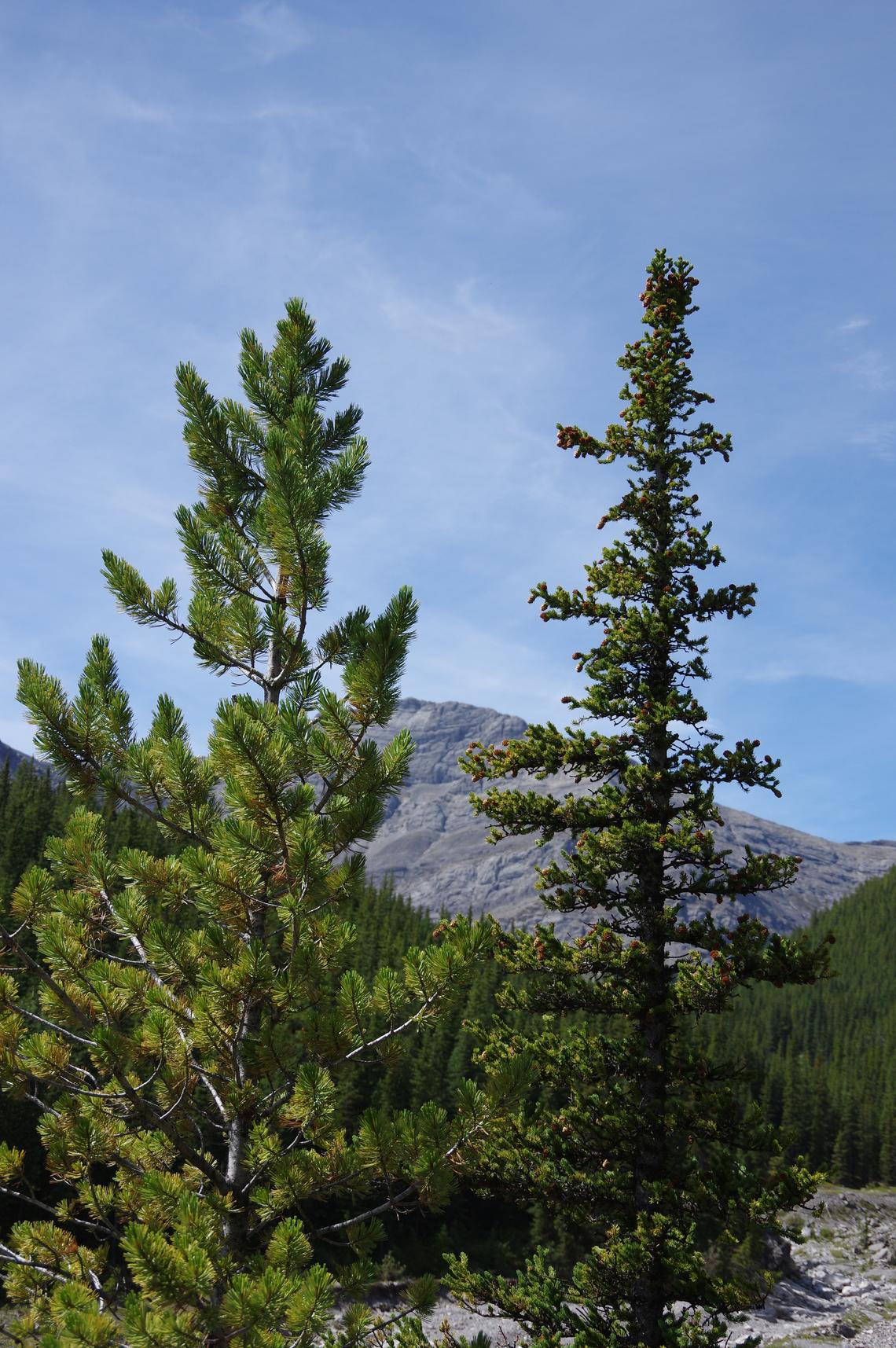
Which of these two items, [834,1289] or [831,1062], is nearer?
[834,1289]

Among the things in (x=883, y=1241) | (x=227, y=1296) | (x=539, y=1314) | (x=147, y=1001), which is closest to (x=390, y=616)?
Answer: (x=147, y=1001)

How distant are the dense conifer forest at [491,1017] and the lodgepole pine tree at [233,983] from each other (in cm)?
85

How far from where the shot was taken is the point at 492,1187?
10.8 meters

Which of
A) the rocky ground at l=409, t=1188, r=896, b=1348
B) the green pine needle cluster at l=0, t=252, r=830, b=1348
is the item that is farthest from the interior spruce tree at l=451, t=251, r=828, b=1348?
the rocky ground at l=409, t=1188, r=896, b=1348

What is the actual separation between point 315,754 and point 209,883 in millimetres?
1331

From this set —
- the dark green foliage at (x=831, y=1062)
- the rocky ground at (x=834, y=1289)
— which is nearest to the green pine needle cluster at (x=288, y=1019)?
the rocky ground at (x=834, y=1289)

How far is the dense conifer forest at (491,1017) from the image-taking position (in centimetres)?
5778

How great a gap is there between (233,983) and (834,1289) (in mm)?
81076

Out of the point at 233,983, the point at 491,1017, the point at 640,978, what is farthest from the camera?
the point at 491,1017

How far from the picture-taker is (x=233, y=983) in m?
7.12

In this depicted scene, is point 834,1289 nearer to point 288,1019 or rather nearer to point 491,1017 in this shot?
point 491,1017

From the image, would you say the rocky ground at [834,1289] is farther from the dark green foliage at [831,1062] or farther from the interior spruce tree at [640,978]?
the interior spruce tree at [640,978]

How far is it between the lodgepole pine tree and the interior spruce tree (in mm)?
3057

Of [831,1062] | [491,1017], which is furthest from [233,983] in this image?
[831,1062]
